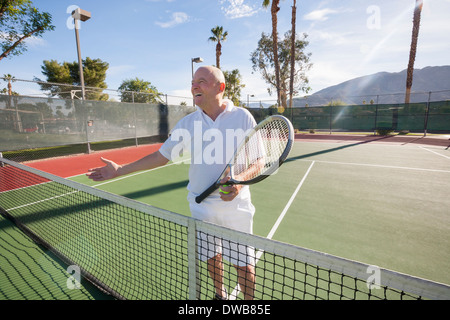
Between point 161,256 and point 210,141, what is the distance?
4.40 ft

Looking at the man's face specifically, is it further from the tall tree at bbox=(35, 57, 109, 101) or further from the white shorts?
the tall tree at bbox=(35, 57, 109, 101)

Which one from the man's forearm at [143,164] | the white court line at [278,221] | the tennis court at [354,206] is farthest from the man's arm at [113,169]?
the tennis court at [354,206]

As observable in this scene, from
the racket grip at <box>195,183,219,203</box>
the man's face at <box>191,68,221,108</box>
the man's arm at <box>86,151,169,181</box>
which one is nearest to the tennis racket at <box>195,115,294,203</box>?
the racket grip at <box>195,183,219,203</box>

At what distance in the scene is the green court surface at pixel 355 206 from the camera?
335 centimetres

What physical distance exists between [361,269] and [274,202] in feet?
13.6

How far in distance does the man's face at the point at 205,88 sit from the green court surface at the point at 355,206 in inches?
103

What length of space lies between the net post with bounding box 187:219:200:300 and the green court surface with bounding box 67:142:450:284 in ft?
6.88

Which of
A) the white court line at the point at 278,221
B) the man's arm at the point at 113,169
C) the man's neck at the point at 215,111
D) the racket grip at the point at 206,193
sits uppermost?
the man's neck at the point at 215,111

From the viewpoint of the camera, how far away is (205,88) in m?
1.92

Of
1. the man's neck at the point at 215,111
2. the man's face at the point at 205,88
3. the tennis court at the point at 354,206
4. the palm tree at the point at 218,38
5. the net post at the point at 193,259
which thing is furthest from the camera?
the palm tree at the point at 218,38

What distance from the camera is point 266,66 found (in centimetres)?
3625

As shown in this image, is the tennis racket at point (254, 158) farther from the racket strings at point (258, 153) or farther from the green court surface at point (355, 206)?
the green court surface at point (355, 206)
